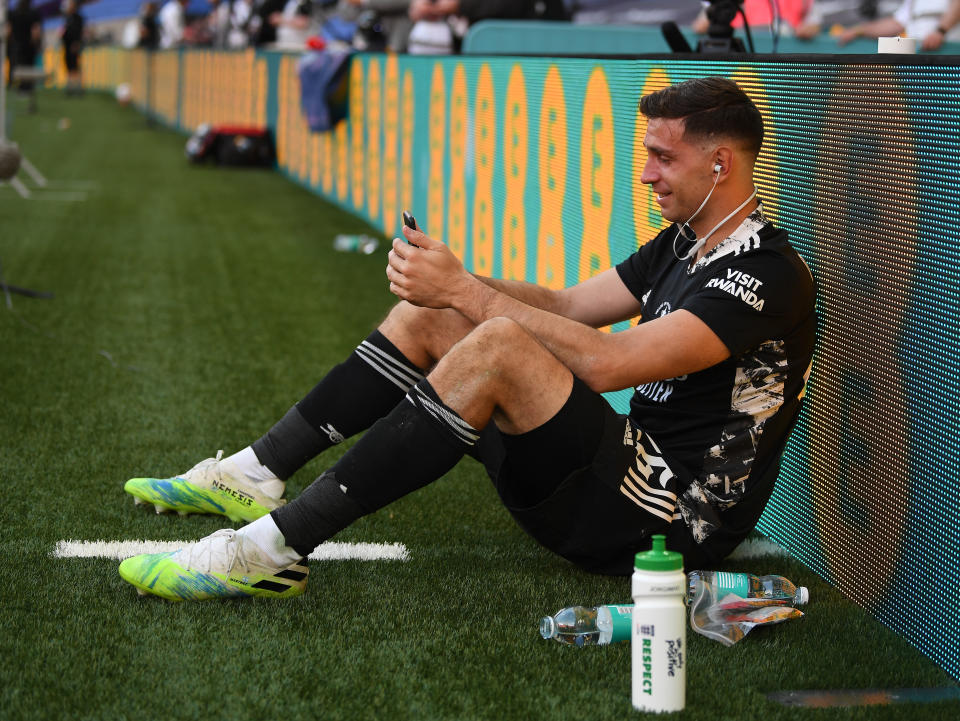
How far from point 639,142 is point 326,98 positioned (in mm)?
7275

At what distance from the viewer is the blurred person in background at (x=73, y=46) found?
30969 millimetres

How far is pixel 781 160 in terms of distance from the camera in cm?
332

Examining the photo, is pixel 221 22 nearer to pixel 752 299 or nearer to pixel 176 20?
pixel 176 20

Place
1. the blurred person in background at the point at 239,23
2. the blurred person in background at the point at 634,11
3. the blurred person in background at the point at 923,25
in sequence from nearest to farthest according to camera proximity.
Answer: the blurred person in background at the point at 923,25 < the blurred person in background at the point at 634,11 < the blurred person in background at the point at 239,23

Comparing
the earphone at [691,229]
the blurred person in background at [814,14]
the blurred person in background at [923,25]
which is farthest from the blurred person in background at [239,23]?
the earphone at [691,229]

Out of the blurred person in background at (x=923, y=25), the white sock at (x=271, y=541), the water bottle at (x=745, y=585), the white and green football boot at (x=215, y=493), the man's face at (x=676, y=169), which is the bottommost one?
the white and green football boot at (x=215, y=493)

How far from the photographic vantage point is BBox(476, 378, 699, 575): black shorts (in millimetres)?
2820

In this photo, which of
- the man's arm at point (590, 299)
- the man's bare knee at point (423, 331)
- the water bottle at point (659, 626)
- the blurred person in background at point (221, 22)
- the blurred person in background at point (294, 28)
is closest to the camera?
the water bottle at point (659, 626)

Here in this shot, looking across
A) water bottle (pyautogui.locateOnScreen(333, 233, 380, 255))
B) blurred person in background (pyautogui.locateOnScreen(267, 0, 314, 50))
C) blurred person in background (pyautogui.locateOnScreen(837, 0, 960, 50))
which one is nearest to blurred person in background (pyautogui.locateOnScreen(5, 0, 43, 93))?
blurred person in background (pyautogui.locateOnScreen(267, 0, 314, 50))

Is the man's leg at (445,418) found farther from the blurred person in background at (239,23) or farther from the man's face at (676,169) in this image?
the blurred person in background at (239,23)

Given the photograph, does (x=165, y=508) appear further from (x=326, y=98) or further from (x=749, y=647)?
(x=326, y=98)

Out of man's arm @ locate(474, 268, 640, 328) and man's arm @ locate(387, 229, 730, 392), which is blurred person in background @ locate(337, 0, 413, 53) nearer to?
man's arm @ locate(474, 268, 640, 328)

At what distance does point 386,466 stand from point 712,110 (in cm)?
105

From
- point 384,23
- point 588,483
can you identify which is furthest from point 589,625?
point 384,23
